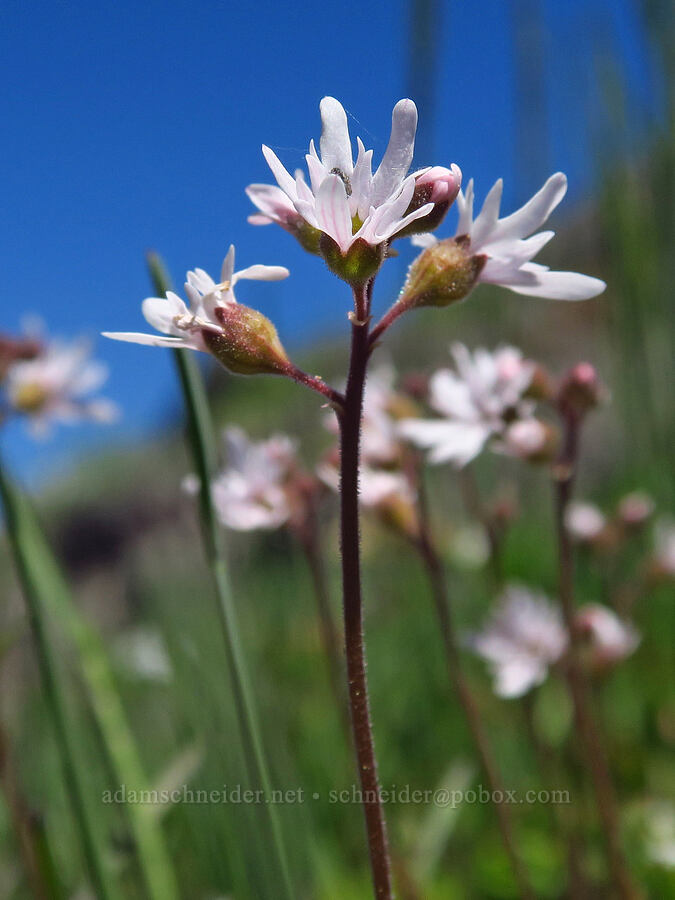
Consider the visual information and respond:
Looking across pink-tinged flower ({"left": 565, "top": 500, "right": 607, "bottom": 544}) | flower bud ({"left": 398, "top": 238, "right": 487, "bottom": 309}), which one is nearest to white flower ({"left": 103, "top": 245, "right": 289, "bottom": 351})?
flower bud ({"left": 398, "top": 238, "right": 487, "bottom": 309})

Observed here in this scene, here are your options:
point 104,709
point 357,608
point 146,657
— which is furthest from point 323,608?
point 146,657

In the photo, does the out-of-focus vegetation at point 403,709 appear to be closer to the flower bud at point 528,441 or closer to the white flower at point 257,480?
the white flower at point 257,480

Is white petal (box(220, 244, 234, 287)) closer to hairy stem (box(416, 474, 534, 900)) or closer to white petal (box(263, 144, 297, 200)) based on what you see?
white petal (box(263, 144, 297, 200))

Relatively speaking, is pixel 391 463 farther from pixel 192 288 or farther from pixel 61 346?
pixel 61 346

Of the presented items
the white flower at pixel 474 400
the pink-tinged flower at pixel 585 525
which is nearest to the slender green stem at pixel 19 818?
the white flower at pixel 474 400

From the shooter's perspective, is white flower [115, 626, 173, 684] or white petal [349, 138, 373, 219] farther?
white flower [115, 626, 173, 684]

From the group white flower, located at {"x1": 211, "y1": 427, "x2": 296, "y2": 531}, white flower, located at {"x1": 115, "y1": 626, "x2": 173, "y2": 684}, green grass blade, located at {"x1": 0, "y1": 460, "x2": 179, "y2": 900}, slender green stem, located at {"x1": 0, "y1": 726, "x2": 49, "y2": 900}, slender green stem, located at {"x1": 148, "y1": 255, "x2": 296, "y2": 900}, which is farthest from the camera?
white flower, located at {"x1": 115, "y1": 626, "x2": 173, "y2": 684}
